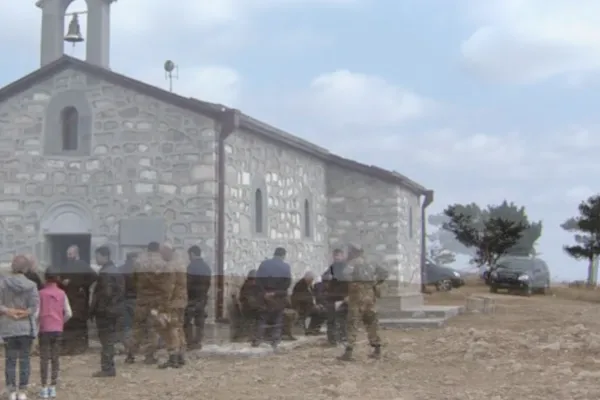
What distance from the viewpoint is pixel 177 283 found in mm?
12820

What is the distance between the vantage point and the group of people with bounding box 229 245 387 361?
13.4 meters

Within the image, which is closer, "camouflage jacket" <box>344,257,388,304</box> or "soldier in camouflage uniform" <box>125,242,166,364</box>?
"soldier in camouflage uniform" <box>125,242,166,364</box>

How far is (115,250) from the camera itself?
52.0ft

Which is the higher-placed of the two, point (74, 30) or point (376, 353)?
point (74, 30)

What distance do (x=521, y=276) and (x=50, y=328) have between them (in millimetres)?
22330

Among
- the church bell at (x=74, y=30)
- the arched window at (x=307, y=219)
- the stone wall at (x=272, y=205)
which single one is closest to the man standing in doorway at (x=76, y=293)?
the stone wall at (x=272, y=205)

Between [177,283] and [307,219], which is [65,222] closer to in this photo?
[177,283]

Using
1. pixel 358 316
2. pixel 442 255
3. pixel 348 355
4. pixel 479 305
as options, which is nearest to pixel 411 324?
pixel 479 305

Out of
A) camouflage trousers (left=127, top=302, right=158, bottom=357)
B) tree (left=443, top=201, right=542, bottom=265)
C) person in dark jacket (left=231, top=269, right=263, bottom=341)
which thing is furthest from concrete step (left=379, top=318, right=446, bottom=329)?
tree (left=443, top=201, right=542, bottom=265)

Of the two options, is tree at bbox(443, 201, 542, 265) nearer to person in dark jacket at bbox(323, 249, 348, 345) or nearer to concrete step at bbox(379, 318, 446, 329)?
concrete step at bbox(379, 318, 446, 329)

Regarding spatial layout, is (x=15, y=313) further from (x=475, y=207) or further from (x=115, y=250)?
(x=475, y=207)

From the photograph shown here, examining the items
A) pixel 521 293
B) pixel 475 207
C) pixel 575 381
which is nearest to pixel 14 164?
pixel 575 381

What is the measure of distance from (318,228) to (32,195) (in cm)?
681

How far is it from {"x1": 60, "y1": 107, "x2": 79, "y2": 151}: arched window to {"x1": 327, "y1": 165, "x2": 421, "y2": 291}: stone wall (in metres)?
6.86
